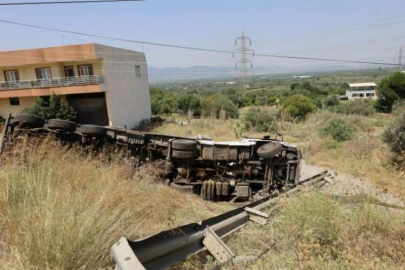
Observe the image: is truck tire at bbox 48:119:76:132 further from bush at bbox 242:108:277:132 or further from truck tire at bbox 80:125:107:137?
bush at bbox 242:108:277:132

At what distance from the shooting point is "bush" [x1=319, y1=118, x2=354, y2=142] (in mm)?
15383

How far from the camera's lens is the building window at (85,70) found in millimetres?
23391

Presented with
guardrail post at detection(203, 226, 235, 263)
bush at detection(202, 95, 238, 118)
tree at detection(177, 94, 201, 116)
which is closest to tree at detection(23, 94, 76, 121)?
bush at detection(202, 95, 238, 118)

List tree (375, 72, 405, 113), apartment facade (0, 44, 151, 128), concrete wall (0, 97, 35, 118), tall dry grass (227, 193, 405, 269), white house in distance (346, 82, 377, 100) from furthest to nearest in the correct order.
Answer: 1. white house in distance (346, 82, 377, 100)
2. tree (375, 72, 405, 113)
3. concrete wall (0, 97, 35, 118)
4. apartment facade (0, 44, 151, 128)
5. tall dry grass (227, 193, 405, 269)

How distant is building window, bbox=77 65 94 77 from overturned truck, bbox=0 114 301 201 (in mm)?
17989

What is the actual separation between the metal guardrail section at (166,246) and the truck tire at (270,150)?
132 inches

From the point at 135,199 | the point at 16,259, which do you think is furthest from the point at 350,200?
the point at 16,259

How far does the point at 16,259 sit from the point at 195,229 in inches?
67.7

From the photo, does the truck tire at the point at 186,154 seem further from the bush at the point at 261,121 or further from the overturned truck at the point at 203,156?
the bush at the point at 261,121

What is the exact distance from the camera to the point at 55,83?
23.0m

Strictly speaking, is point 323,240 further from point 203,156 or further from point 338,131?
point 338,131

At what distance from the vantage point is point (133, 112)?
27828 mm

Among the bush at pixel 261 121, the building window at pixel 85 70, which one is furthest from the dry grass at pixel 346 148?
the building window at pixel 85 70

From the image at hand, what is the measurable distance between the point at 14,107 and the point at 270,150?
28.3 m
